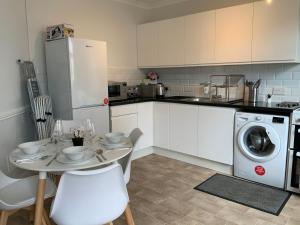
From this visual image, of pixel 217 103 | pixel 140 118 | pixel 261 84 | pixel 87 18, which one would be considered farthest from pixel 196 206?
pixel 87 18

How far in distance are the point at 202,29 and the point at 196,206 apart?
2372 mm

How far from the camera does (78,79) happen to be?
3.12 meters

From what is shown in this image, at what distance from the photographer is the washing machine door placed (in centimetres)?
280

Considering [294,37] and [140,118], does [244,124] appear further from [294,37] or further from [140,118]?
[140,118]

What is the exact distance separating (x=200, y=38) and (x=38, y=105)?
2335 mm

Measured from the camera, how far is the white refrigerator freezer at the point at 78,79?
3072 millimetres

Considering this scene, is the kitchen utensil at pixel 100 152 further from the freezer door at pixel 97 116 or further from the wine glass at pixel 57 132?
the freezer door at pixel 97 116

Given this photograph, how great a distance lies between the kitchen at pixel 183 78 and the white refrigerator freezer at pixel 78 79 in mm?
199

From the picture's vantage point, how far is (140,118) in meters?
3.88

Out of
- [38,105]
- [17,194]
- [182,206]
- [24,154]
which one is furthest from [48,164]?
[38,105]

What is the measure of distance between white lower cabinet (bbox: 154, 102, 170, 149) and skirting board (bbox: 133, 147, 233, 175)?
0.14 metres

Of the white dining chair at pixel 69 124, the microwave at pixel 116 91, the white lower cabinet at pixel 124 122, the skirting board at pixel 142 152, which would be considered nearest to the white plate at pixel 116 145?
the white dining chair at pixel 69 124

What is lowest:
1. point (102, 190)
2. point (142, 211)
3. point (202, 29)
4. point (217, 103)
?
point (142, 211)

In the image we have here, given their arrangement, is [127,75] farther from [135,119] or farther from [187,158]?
[187,158]
